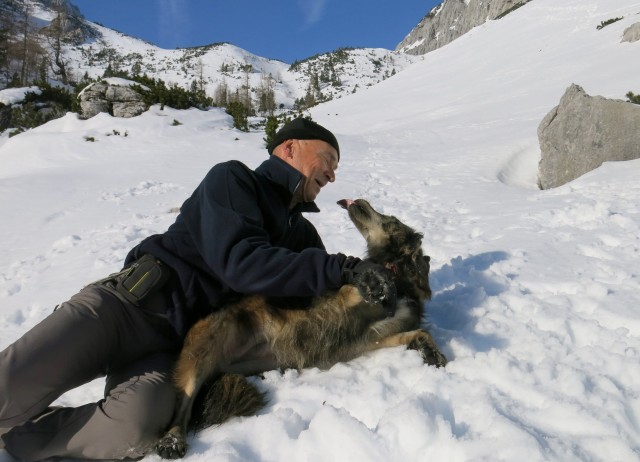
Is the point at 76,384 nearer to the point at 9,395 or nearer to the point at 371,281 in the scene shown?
the point at 9,395

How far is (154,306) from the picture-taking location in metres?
2.22

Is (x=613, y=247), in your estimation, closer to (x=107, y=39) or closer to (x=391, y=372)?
(x=391, y=372)

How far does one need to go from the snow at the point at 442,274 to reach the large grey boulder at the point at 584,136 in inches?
26.5

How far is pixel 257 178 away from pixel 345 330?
40.7 inches

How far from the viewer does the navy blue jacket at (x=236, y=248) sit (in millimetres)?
1936

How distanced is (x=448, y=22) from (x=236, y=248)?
4836 inches

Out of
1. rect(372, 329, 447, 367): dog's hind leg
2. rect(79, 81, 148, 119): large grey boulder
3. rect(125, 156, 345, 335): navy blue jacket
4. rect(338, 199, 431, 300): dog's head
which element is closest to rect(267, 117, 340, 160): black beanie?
rect(125, 156, 345, 335): navy blue jacket

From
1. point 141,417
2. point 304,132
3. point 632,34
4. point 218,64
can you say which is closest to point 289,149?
point 304,132

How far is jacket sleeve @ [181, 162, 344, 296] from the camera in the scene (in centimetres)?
193

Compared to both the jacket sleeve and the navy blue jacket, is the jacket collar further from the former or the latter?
the jacket sleeve

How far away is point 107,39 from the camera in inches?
4151

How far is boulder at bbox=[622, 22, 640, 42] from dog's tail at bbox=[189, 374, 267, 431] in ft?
80.3

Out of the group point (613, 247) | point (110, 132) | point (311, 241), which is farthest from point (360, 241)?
point (110, 132)

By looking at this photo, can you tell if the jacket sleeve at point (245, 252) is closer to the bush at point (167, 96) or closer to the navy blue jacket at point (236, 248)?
the navy blue jacket at point (236, 248)
